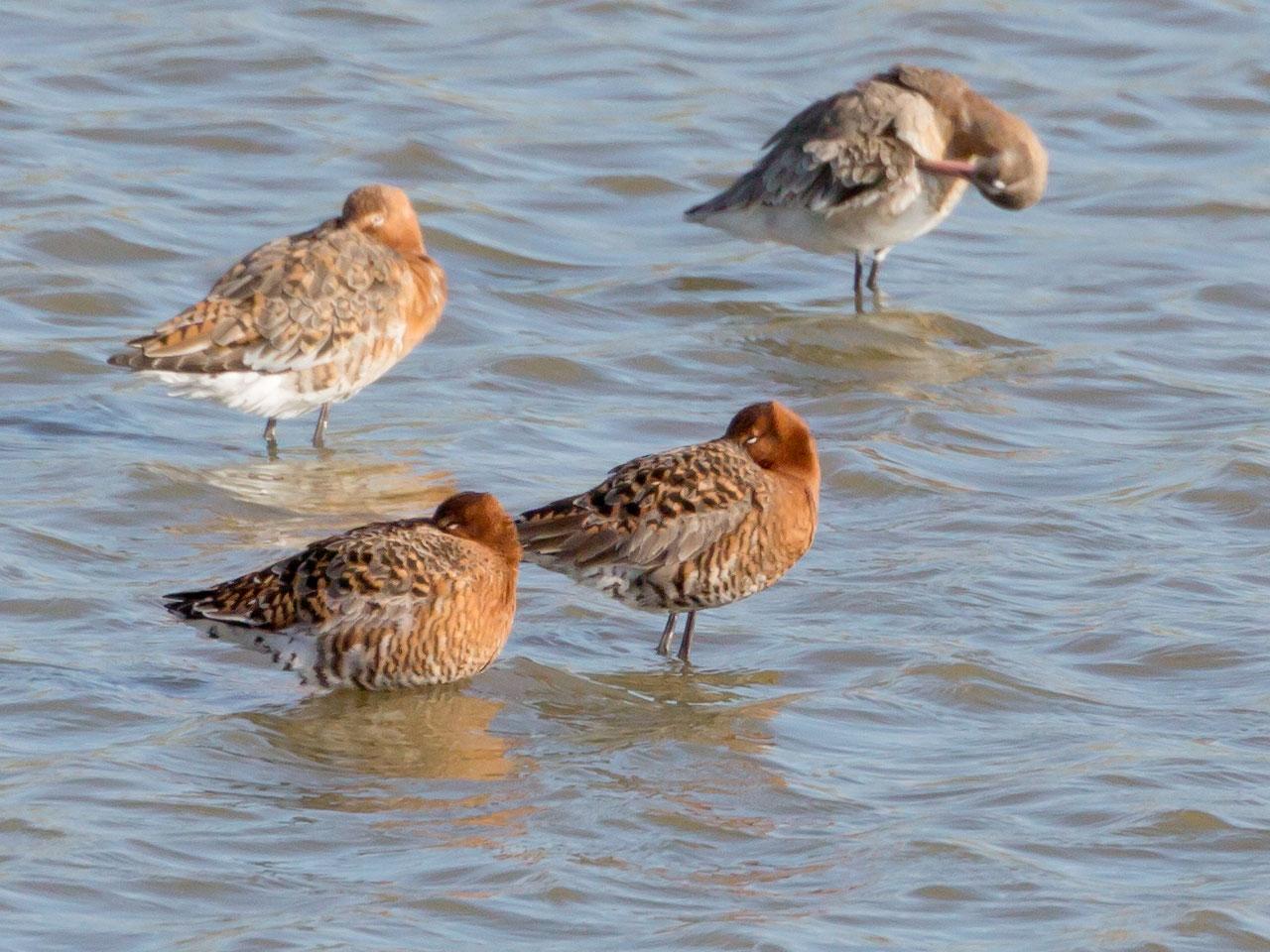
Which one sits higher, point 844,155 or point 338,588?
point 844,155

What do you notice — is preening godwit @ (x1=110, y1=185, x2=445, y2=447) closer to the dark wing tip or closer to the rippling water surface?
the rippling water surface

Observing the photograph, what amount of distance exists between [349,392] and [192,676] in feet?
10.3


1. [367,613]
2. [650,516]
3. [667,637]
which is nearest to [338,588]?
[367,613]

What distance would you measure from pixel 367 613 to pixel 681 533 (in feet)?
3.75

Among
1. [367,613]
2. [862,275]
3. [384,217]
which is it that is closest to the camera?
[367,613]

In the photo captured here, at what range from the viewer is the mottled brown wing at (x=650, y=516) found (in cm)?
815

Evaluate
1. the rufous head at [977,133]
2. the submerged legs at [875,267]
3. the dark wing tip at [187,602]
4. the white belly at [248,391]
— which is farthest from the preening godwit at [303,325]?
the rufous head at [977,133]

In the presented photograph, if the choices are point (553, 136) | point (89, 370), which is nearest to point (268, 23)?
point (553, 136)

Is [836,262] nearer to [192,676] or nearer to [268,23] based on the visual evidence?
[268,23]

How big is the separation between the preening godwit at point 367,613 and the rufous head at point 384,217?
3.76 metres

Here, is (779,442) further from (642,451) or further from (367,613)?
(642,451)

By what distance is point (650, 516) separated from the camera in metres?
8.20

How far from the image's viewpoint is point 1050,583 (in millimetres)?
9211

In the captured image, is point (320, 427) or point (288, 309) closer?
point (288, 309)
